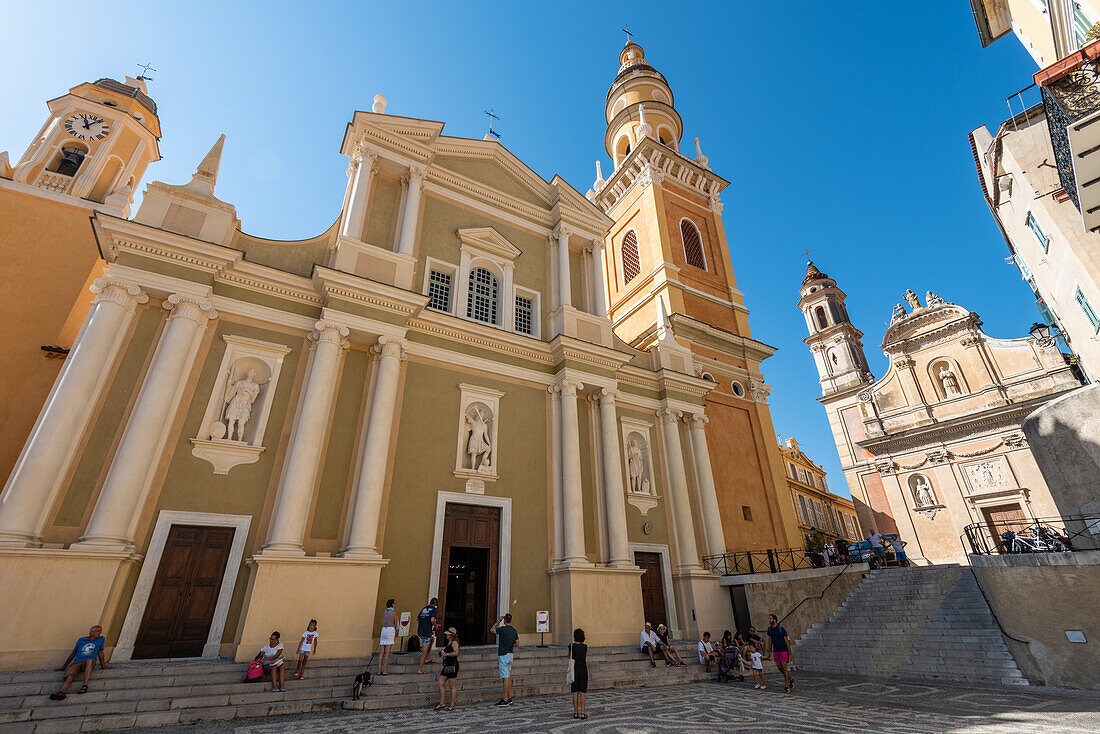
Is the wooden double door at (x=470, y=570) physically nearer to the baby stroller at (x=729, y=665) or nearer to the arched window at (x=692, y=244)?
the baby stroller at (x=729, y=665)

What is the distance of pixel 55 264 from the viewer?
15.6 m

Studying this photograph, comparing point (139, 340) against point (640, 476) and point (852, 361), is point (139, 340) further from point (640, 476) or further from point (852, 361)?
point (852, 361)

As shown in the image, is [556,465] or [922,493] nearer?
[556,465]

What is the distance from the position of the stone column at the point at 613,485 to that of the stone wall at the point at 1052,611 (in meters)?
8.01

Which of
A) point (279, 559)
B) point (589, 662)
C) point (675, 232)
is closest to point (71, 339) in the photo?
point (279, 559)

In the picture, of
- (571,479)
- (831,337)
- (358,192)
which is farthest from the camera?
(831,337)

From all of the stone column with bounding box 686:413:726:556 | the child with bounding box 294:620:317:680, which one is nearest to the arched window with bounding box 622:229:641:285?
the stone column with bounding box 686:413:726:556

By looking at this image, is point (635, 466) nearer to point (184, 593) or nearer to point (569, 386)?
point (569, 386)

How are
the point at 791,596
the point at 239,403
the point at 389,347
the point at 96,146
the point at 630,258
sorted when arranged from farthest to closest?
the point at 630,258 < the point at 96,146 < the point at 791,596 < the point at 389,347 < the point at 239,403

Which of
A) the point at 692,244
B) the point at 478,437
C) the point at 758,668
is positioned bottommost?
the point at 758,668

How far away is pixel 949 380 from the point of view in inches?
1110

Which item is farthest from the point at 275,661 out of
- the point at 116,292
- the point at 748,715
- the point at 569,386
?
the point at 569,386

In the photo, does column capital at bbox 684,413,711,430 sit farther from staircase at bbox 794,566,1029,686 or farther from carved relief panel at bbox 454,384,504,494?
carved relief panel at bbox 454,384,504,494

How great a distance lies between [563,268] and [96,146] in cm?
2016
